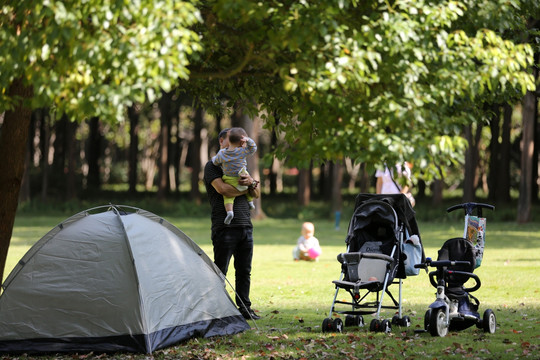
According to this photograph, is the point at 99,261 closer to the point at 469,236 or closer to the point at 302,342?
the point at 302,342

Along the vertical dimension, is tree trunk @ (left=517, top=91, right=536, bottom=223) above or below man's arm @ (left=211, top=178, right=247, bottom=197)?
above

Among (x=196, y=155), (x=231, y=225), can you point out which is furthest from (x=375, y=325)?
(x=196, y=155)

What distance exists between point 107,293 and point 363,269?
278 cm

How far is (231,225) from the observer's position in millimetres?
8758

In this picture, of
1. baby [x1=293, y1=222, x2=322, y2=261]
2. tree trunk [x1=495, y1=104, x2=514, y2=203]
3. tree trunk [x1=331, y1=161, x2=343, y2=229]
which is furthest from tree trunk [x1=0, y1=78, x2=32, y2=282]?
tree trunk [x1=495, y1=104, x2=514, y2=203]

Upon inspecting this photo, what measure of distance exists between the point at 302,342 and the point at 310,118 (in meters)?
2.68

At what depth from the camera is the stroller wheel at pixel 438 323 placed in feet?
25.7

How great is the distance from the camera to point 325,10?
19.2ft

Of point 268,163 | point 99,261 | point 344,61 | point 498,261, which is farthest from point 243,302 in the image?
point 498,261

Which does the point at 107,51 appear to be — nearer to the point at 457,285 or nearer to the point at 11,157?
the point at 11,157

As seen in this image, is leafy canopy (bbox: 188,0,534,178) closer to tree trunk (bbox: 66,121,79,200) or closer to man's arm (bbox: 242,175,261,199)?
man's arm (bbox: 242,175,261,199)

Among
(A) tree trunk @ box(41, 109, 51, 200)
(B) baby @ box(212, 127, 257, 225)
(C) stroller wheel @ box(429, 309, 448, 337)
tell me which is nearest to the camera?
(C) stroller wheel @ box(429, 309, 448, 337)

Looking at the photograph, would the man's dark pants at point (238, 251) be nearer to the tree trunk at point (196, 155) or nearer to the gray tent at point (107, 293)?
the gray tent at point (107, 293)

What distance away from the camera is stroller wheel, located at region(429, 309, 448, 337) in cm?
784
